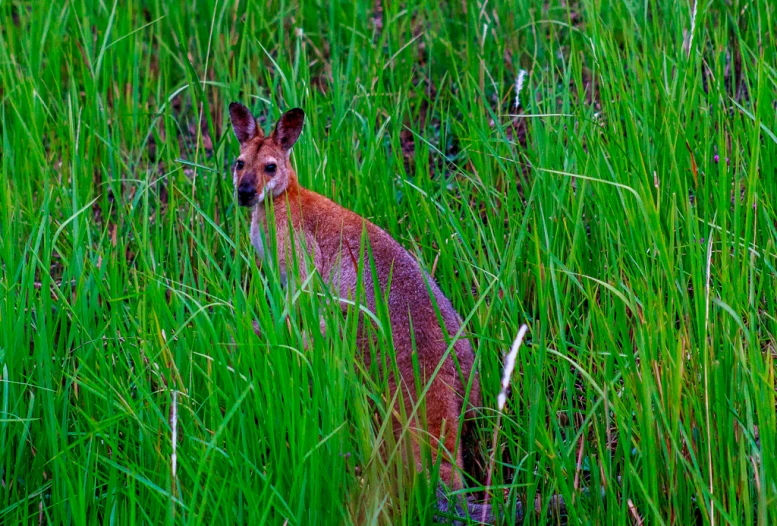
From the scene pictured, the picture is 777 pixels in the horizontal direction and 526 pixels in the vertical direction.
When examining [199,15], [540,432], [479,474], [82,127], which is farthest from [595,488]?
[199,15]

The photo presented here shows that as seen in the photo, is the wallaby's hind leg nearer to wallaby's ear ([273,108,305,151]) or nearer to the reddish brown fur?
the reddish brown fur

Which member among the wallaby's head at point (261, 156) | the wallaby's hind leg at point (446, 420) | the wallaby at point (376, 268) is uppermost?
the wallaby's head at point (261, 156)

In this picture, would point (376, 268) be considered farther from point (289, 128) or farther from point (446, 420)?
point (289, 128)

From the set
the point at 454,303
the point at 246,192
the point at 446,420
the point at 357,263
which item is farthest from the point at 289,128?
the point at 446,420

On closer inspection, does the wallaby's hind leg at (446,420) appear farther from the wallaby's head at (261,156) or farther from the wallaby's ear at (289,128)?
the wallaby's ear at (289,128)

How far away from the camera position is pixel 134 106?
549cm

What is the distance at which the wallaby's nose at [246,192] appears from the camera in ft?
15.6

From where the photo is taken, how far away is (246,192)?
4746 millimetres

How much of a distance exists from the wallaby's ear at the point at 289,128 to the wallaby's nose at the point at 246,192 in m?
0.35

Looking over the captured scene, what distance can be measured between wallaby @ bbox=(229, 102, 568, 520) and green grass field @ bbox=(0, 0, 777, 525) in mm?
107

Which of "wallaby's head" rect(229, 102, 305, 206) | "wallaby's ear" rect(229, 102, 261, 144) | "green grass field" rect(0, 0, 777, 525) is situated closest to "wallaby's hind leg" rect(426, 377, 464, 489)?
"green grass field" rect(0, 0, 777, 525)

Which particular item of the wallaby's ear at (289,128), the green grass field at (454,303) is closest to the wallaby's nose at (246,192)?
the green grass field at (454,303)

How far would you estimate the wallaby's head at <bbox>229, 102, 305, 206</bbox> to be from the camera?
188 inches

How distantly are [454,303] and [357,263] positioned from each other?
52 centimetres
